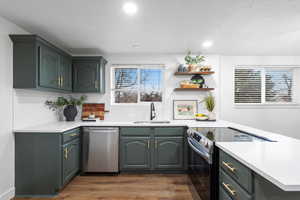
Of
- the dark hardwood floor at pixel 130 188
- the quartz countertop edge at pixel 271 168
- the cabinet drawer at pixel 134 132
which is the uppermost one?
the quartz countertop edge at pixel 271 168

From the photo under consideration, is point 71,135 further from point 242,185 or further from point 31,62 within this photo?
point 242,185

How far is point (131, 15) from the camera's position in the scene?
6.58 ft

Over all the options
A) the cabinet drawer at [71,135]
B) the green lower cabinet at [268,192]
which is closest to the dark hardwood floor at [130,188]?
the cabinet drawer at [71,135]

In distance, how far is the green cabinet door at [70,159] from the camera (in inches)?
94.4

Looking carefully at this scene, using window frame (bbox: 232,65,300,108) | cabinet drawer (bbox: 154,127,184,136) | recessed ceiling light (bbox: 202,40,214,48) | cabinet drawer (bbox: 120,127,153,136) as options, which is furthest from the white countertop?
window frame (bbox: 232,65,300,108)

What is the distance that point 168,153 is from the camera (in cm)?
297

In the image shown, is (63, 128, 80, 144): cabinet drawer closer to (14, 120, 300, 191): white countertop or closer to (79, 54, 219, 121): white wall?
(79, 54, 219, 121): white wall

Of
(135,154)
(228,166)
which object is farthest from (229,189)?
(135,154)

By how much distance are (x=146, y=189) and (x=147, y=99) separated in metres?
1.81

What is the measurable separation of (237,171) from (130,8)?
186 centimetres

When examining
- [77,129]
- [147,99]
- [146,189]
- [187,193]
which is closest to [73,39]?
[77,129]

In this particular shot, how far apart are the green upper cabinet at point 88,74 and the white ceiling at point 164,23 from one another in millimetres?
249

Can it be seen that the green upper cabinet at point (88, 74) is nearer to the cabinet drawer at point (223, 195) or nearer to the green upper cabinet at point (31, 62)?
the green upper cabinet at point (31, 62)

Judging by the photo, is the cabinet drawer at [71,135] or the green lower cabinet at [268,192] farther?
the cabinet drawer at [71,135]
